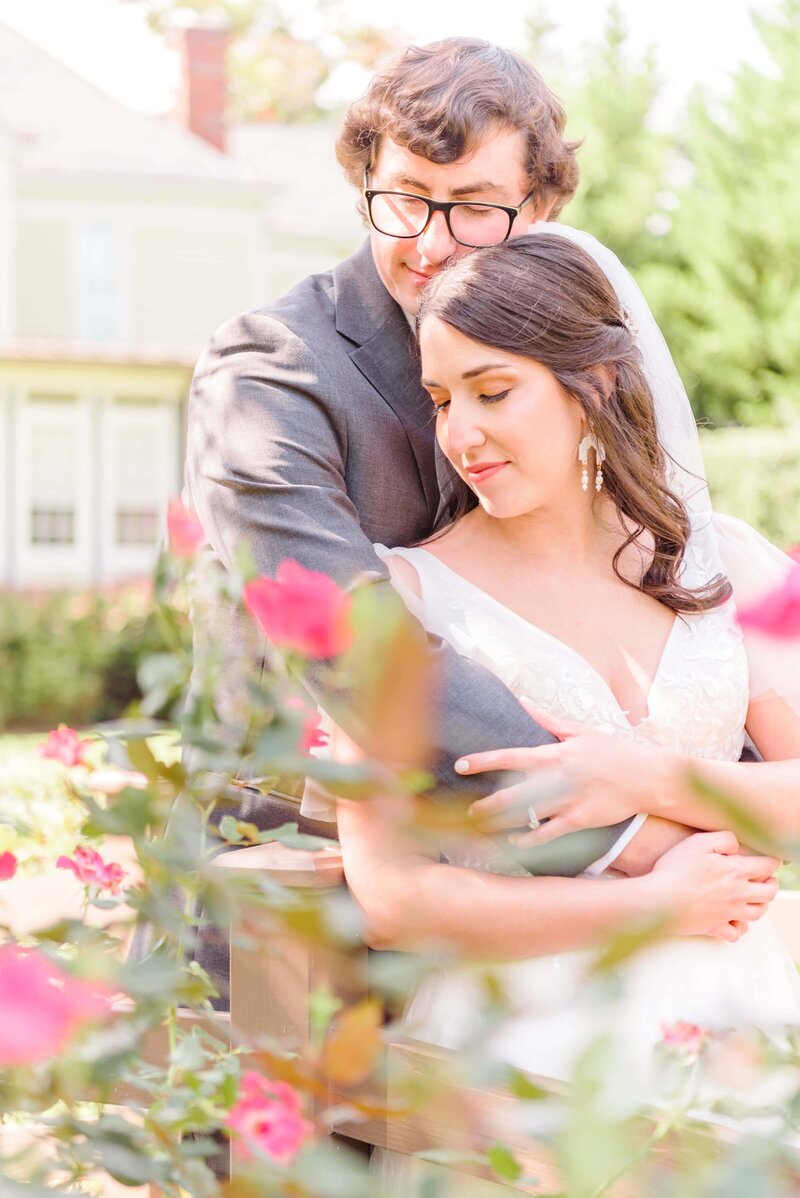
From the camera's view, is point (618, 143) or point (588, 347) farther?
point (618, 143)

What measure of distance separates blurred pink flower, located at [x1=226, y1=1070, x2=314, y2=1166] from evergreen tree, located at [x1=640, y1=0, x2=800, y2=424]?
15.9 metres

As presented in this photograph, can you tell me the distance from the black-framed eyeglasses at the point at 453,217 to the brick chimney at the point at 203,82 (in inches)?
775

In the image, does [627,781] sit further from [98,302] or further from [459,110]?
[98,302]

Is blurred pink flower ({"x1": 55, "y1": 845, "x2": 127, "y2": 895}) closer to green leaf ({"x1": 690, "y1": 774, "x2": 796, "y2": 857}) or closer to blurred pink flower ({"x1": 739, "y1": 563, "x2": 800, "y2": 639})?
blurred pink flower ({"x1": 739, "y1": 563, "x2": 800, "y2": 639})

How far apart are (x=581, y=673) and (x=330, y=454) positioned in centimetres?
52

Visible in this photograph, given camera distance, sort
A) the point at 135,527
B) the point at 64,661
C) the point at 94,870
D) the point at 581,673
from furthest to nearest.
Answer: the point at 135,527 → the point at 64,661 → the point at 581,673 → the point at 94,870

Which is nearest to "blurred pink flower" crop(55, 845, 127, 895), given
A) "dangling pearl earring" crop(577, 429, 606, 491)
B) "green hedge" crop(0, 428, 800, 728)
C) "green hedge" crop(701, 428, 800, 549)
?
"dangling pearl earring" crop(577, 429, 606, 491)

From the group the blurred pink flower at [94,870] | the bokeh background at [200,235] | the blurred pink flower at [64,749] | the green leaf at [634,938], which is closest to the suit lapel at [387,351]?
the blurred pink flower at [64,749]

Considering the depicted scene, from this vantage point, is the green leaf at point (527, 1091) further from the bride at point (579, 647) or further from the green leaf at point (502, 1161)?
the bride at point (579, 647)

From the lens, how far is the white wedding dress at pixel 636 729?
6.40 ft

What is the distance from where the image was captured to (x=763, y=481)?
1177 cm

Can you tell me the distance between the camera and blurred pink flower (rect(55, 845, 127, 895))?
190 centimetres

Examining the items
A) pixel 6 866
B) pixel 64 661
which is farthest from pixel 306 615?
pixel 64 661

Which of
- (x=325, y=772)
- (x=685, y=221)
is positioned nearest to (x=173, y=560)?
(x=325, y=772)
